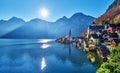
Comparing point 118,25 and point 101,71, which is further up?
point 118,25

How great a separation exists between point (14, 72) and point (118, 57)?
47.1 metres

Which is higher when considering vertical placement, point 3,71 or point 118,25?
point 118,25

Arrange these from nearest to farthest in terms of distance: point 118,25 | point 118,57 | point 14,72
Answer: point 118,57
point 14,72
point 118,25

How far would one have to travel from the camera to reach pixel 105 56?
9375 centimetres

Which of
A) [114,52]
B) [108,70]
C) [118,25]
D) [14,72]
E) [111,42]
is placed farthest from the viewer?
[118,25]

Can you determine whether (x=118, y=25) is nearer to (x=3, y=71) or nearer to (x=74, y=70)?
(x=74, y=70)

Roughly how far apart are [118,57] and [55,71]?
3703 centimetres

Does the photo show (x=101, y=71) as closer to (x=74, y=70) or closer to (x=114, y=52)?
(x=114, y=52)

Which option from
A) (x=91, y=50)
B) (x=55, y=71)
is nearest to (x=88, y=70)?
(x=55, y=71)

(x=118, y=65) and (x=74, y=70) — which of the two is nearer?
(x=118, y=65)

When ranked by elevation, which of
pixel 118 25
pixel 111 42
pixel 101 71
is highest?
pixel 118 25

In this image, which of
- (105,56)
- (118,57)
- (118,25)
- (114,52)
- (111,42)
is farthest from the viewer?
(118,25)

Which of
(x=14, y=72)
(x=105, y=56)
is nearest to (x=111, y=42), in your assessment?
(x=105, y=56)

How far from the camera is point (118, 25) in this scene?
131m
